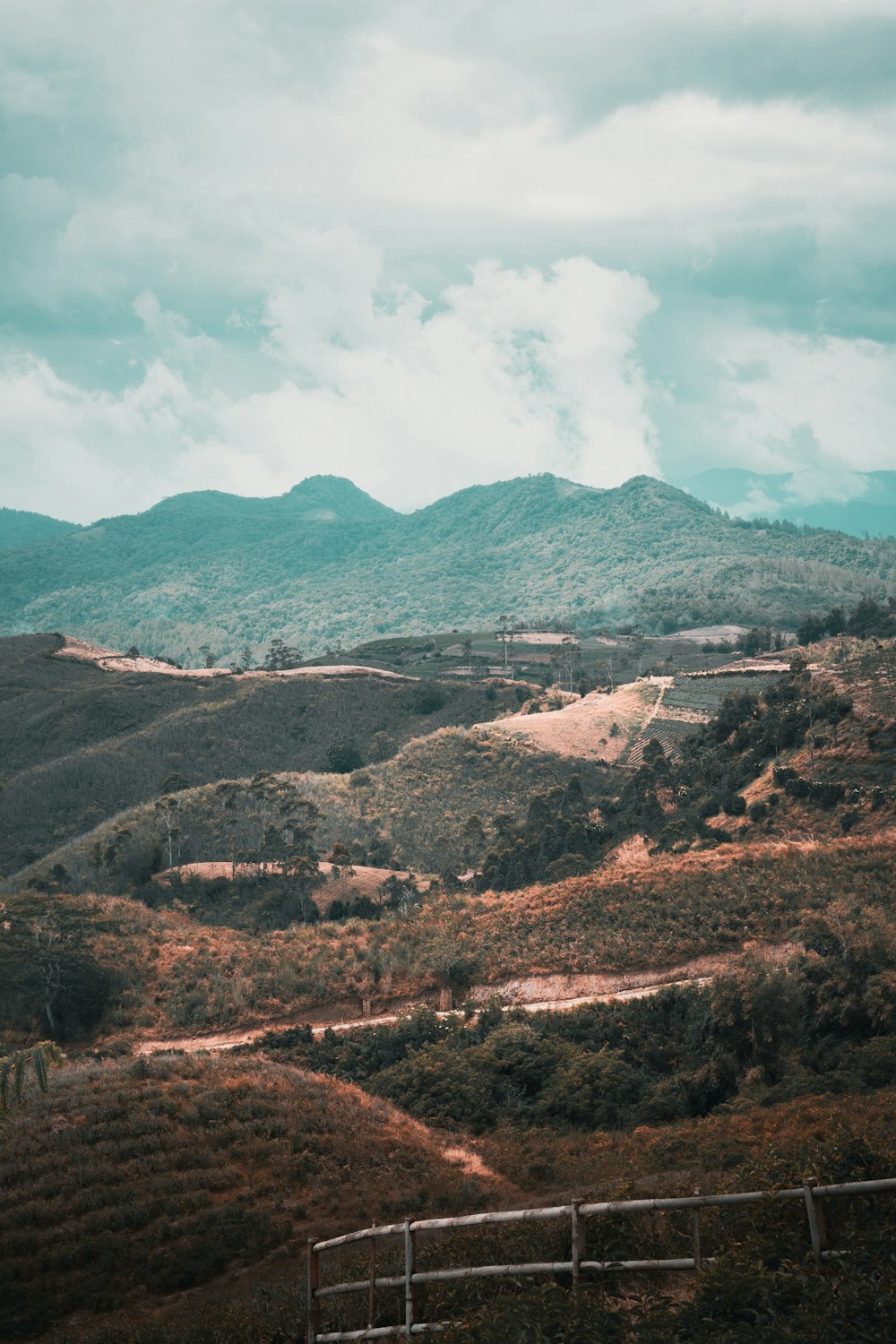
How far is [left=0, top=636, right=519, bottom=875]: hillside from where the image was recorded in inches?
4237

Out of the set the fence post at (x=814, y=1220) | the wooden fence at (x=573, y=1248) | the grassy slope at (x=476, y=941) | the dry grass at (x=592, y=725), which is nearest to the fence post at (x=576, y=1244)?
the wooden fence at (x=573, y=1248)

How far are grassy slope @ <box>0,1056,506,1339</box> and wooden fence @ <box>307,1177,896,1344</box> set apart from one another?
843 cm

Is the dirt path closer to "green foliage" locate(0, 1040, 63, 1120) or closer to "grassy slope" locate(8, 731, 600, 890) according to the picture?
"green foliage" locate(0, 1040, 63, 1120)

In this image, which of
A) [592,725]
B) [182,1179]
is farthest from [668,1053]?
[592,725]

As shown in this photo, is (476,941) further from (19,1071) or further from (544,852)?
(19,1071)

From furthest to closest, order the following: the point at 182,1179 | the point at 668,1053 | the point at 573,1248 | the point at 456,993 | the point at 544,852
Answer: the point at 544,852
the point at 456,993
the point at 668,1053
the point at 182,1179
the point at 573,1248

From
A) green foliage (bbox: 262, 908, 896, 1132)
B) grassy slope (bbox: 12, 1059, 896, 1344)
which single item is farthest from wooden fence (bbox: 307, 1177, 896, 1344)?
green foliage (bbox: 262, 908, 896, 1132)

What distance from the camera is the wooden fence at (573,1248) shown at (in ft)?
39.2

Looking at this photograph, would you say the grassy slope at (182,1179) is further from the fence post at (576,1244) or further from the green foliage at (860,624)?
the green foliage at (860,624)

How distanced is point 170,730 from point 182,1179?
10263cm

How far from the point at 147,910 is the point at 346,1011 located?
1866cm

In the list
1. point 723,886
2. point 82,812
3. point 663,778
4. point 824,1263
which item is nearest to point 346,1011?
point 723,886

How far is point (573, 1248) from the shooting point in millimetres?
12852

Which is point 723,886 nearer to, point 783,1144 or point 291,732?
point 783,1144
